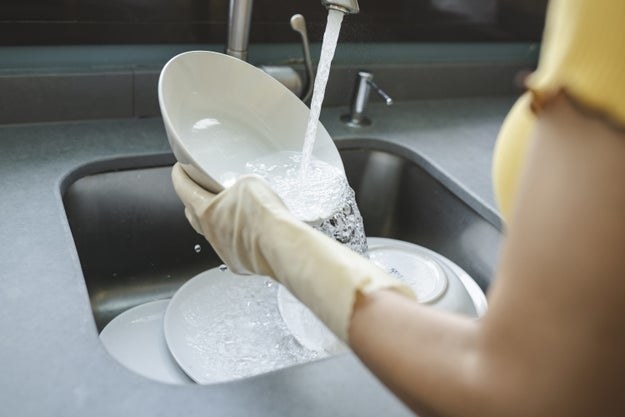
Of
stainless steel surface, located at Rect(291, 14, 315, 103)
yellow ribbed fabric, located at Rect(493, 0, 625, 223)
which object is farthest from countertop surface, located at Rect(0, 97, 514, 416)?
yellow ribbed fabric, located at Rect(493, 0, 625, 223)

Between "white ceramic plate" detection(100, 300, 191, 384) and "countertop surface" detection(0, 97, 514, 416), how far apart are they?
0.17m

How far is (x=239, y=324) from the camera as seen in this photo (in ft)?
3.07

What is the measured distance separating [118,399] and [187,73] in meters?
0.43

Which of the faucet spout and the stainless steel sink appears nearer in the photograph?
the faucet spout

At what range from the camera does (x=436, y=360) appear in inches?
15.2

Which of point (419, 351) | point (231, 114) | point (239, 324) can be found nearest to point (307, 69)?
point (231, 114)

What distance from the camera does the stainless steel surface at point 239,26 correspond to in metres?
1.01

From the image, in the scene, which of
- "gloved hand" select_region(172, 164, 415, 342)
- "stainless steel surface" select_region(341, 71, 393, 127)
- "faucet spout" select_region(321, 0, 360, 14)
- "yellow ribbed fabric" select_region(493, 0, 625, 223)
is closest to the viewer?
"yellow ribbed fabric" select_region(493, 0, 625, 223)

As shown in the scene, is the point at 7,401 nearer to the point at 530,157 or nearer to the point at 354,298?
the point at 354,298

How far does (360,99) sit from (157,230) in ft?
1.52

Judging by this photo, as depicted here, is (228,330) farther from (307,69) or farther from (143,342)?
(307,69)

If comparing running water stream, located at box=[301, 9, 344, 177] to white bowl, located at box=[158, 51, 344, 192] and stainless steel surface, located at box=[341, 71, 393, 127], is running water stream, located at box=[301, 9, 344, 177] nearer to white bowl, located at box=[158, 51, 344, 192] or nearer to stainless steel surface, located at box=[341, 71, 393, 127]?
white bowl, located at box=[158, 51, 344, 192]

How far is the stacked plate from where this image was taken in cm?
85

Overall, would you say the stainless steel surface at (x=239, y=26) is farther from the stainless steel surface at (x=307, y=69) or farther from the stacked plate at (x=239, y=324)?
the stacked plate at (x=239, y=324)
